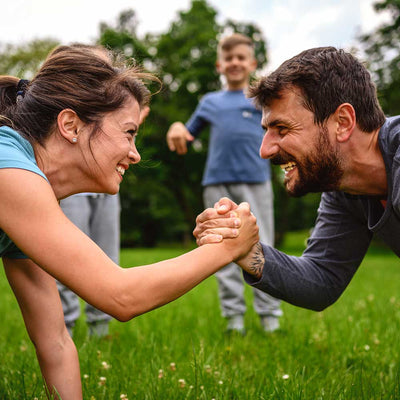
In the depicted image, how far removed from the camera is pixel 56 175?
7.27ft

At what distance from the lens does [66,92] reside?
2133 mm

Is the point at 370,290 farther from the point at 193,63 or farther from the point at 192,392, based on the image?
the point at 193,63

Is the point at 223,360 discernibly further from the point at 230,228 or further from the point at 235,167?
the point at 235,167

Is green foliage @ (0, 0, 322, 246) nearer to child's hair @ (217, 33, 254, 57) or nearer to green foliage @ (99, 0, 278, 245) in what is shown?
green foliage @ (99, 0, 278, 245)

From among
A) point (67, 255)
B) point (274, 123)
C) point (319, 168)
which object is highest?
point (274, 123)

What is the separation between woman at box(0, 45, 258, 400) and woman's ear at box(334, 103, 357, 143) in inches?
23.8

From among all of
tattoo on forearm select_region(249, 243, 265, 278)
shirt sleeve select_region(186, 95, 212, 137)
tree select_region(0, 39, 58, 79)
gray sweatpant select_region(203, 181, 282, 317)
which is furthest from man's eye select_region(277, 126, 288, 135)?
tree select_region(0, 39, 58, 79)

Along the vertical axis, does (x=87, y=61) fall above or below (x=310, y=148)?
above

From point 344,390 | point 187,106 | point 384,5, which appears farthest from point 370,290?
point 187,106

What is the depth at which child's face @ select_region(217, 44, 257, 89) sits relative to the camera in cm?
505

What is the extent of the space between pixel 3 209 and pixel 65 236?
248 millimetres

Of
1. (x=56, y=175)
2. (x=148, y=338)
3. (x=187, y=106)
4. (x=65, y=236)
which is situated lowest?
(x=148, y=338)

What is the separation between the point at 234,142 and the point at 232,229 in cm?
262

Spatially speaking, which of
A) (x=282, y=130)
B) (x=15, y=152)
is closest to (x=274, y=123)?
(x=282, y=130)
